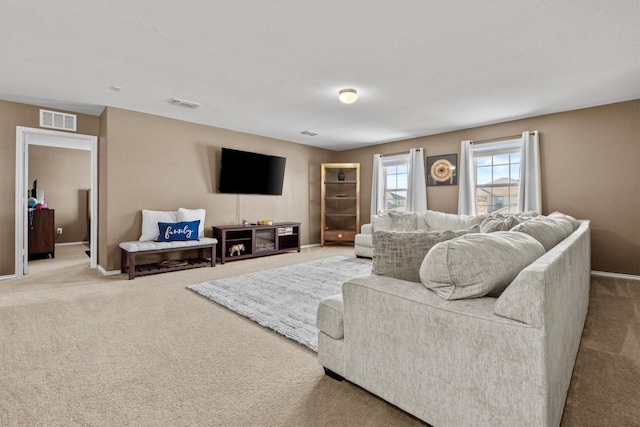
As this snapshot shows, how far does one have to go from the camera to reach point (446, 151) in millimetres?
6043

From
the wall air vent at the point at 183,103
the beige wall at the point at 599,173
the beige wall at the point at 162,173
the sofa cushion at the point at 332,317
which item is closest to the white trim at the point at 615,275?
the beige wall at the point at 599,173

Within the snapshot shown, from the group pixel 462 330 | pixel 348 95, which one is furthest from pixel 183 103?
pixel 462 330

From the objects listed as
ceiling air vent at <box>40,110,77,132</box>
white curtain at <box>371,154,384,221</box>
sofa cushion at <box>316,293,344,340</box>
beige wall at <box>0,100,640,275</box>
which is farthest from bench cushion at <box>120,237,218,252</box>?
white curtain at <box>371,154,384,221</box>

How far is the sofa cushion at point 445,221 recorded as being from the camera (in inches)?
202

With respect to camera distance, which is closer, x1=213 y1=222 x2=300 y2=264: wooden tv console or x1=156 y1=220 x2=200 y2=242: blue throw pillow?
x1=156 y1=220 x2=200 y2=242: blue throw pillow

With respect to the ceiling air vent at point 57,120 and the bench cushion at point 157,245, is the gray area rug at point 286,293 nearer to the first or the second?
the bench cushion at point 157,245

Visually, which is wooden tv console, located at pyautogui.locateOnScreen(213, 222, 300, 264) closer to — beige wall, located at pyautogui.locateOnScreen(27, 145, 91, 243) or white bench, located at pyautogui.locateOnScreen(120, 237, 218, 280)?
white bench, located at pyautogui.locateOnScreen(120, 237, 218, 280)

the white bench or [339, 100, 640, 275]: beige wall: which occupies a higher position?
[339, 100, 640, 275]: beige wall

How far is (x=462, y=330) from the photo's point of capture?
3.82ft

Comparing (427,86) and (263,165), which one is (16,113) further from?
(427,86)

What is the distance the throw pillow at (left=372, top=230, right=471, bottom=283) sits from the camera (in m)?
1.58

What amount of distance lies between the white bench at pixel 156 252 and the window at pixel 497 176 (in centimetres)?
488

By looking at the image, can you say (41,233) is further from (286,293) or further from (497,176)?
(497,176)

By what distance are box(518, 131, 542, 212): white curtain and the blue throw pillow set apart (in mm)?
5279
